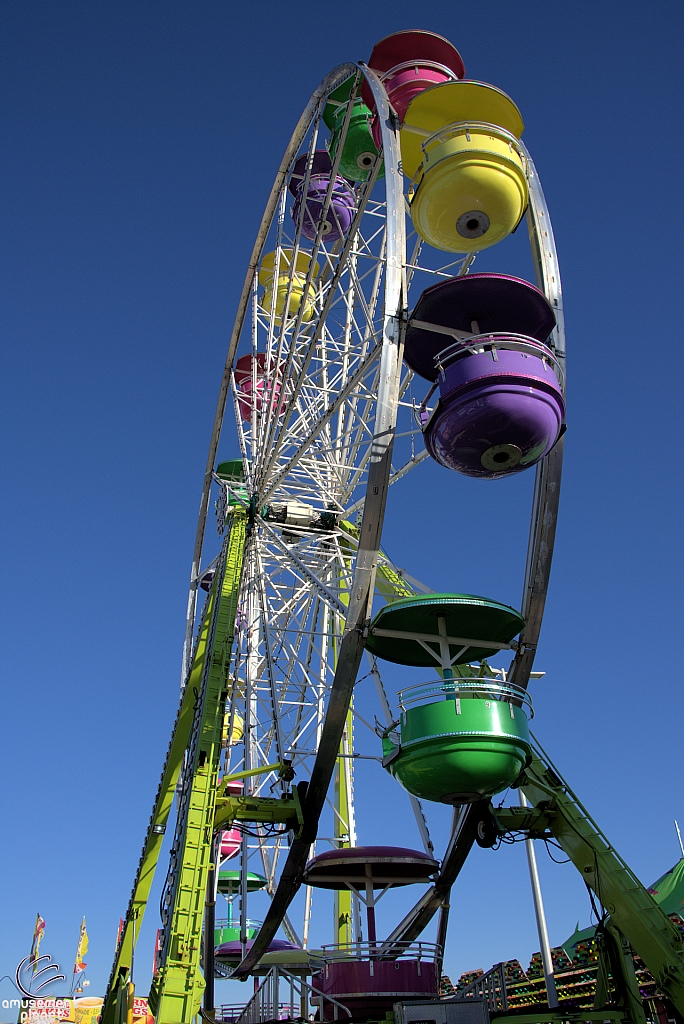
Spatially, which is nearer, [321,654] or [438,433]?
[438,433]

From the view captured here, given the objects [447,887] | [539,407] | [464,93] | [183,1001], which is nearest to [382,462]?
[539,407]

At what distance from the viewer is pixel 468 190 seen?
9.43 metres

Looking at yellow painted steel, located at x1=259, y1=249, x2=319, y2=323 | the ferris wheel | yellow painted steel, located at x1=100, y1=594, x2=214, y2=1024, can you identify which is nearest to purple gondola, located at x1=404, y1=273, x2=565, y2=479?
the ferris wheel

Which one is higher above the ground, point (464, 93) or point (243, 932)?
point (464, 93)

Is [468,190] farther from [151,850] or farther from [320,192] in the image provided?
[151,850]

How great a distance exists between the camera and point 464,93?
10656 mm

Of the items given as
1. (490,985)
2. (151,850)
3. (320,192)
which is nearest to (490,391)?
(490,985)

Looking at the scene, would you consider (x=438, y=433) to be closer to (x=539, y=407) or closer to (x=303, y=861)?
(x=539, y=407)

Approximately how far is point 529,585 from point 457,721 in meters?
2.94

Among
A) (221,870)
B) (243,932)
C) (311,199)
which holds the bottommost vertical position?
(243,932)

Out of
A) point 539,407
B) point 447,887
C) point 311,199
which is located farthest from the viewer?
point 311,199

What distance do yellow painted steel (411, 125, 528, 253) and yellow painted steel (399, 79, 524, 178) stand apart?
84cm

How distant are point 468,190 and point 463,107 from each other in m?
2.13

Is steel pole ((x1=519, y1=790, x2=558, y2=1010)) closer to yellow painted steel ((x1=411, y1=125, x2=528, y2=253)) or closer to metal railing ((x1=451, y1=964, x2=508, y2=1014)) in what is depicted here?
metal railing ((x1=451, y1=964, x2=508, y2=1014))
